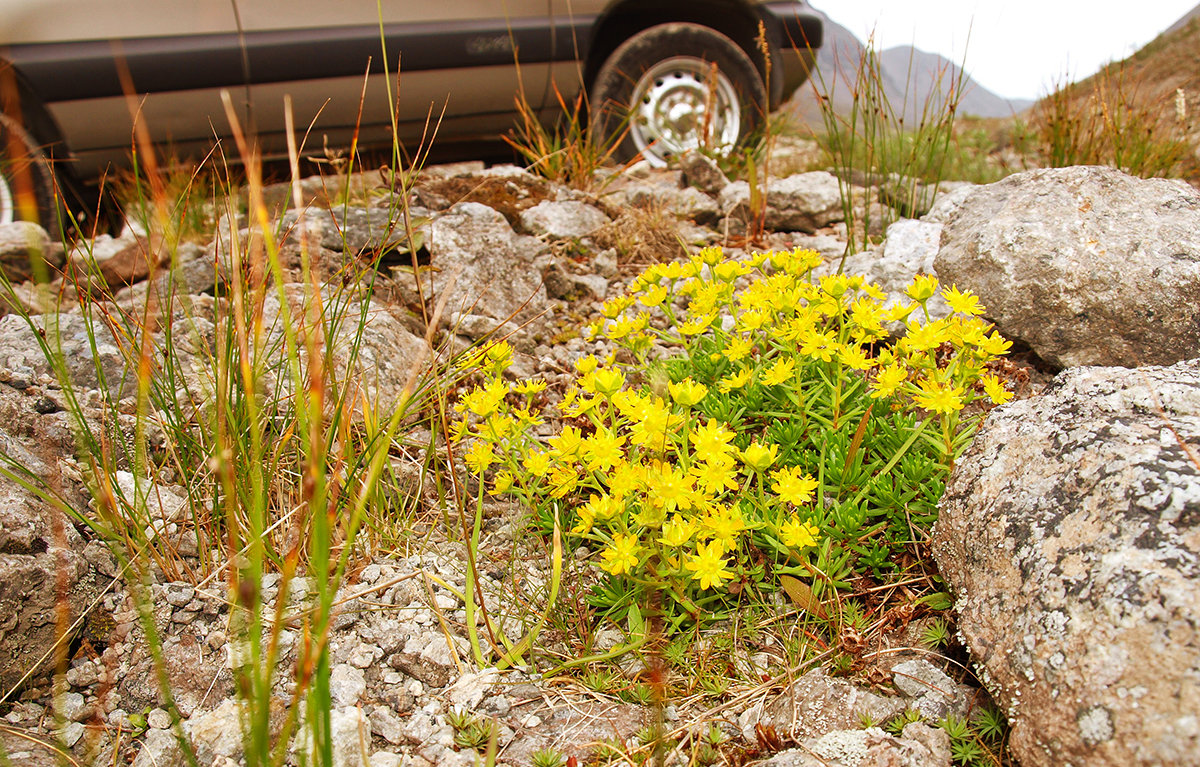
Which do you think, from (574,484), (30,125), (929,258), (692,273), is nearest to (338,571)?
(574,484)

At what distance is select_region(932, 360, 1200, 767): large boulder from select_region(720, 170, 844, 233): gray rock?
2.63m

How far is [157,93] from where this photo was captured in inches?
189

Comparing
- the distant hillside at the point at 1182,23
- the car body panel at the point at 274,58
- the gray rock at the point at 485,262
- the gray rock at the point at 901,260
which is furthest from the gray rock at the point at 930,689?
the distant hillside at the point at 1182,23

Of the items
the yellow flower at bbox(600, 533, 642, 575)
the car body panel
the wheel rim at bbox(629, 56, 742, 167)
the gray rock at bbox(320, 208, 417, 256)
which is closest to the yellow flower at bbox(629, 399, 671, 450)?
the yellow flower at bbox(600, 533, 642, 575)

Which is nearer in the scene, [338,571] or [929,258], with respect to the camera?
[338,571]

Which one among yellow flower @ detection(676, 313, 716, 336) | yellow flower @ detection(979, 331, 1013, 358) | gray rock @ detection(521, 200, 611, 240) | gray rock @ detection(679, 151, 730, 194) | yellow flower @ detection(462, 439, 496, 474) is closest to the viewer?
yellow flower @ detection(979, 331, 1013, 358)

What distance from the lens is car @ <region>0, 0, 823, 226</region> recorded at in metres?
4.62

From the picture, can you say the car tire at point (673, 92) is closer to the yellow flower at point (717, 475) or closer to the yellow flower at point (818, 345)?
the yellow flower at point (818, 345)

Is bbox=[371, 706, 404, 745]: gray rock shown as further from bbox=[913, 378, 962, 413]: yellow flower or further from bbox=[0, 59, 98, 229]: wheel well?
bbox=[0, 59, 98, 229]: wheel well

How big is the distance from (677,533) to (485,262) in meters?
2.19

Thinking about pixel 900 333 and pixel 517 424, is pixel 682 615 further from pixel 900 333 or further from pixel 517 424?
pixel 900 333

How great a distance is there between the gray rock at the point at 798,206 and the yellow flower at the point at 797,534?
113 inches

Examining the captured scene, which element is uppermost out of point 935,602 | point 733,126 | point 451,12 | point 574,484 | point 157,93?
point 451,12

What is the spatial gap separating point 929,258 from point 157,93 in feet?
15.9
